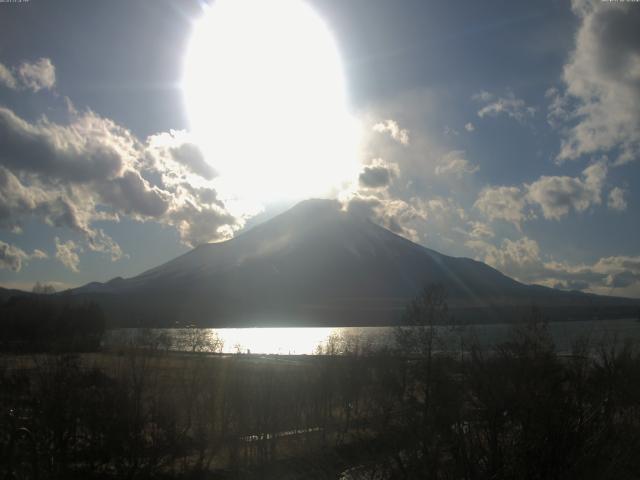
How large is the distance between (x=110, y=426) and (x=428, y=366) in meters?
24.8

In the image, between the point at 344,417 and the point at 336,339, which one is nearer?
the point at 344,417

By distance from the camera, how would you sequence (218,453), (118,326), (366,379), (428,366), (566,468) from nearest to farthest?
(566,468), (218,453), (428,366), (366,379), (118,326)

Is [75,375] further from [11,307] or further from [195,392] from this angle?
[11,307]

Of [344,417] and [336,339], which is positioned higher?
[336,339]

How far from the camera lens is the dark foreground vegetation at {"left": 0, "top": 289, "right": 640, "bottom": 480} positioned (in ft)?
23.9

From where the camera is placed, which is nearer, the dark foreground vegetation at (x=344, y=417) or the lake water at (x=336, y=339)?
the dark foreground vegetation at (x=344, y=417)

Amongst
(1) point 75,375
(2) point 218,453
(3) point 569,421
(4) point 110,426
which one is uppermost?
(3) point 569,421

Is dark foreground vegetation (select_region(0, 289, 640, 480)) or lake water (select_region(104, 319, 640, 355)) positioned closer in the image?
dark foreground vegetation (select_region(0, 289, 640, 480))

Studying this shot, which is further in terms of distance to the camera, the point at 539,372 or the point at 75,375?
the point at 75,375

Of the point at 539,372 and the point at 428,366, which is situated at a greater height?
the point at 539,372

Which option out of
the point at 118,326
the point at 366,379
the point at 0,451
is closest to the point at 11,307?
the point at 118,326

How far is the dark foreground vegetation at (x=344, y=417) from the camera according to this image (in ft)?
23.9

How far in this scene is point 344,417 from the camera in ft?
128

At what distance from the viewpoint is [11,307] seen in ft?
281
